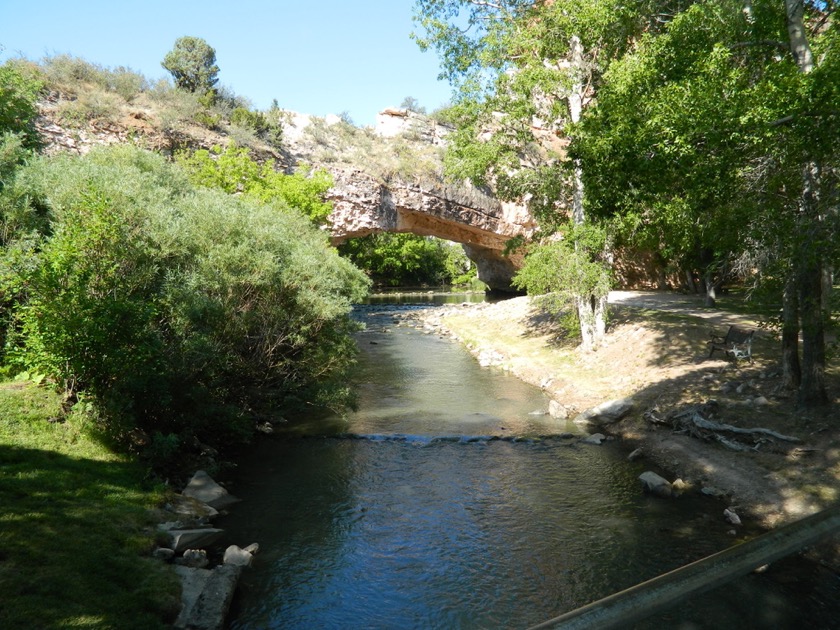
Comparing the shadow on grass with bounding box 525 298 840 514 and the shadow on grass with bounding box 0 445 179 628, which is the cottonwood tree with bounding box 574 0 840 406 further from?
the shadow on grass with bounding box 0 445 179 628

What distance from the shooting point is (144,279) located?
1064 centimetres

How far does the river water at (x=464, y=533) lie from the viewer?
6.57 m

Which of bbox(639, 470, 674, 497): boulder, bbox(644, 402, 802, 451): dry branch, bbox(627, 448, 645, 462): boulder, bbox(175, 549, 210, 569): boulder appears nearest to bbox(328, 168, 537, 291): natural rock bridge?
bbox(644, 402, 802, 451): dry branch

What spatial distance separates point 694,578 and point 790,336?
38.2ft

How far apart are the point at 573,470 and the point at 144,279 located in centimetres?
903

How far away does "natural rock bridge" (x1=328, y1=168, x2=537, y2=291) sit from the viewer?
4012 centimetres

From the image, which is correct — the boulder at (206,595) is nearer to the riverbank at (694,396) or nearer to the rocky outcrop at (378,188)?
the riverbank at (694,396)

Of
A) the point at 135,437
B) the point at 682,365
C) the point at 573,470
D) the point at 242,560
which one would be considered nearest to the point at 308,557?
the point at 242,560

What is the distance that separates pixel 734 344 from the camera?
14.6 meters

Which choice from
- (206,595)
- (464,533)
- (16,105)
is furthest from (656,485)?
(16,105)

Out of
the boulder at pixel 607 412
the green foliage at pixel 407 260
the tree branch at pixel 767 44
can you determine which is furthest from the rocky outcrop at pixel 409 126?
the tree branch at pixel 767 44

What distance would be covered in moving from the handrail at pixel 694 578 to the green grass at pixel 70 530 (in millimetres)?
5845

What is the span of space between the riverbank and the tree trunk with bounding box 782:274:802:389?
13.4 inches

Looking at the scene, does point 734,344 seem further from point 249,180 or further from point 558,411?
point 249,180
